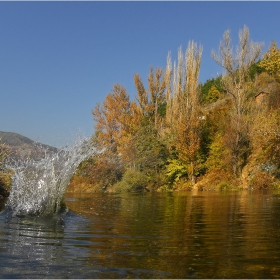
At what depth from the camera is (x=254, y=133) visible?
3247 centimetres

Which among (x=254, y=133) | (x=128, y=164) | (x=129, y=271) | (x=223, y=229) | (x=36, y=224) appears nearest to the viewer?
(x=129, y=271)

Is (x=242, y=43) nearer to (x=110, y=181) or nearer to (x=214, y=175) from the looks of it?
(x=214, y=175)

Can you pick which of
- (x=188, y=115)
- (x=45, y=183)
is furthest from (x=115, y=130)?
(x=45, y=183)

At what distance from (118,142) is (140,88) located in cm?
726

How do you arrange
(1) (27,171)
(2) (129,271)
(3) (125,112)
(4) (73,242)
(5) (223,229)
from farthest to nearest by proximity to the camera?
1. (3) (125,112)
2. (1) (27,171)
3. (5) (223,229)
4. (4) (73,242)
5. (2) (129,271)

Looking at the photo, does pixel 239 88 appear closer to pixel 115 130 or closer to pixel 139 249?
pixel 115 130

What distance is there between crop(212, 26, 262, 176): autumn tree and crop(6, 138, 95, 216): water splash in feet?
79.8

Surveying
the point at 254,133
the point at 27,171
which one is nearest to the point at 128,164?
the point at 254,133

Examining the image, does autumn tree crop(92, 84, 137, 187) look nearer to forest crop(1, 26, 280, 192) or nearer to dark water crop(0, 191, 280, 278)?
forest crop(1, 26, 280, 192)

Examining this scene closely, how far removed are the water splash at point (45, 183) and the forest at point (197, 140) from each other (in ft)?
68.1

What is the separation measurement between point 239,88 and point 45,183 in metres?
27.2

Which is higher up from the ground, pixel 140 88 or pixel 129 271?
pixel 140 88

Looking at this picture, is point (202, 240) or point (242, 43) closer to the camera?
point (202, 240)

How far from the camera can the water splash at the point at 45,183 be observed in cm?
943
